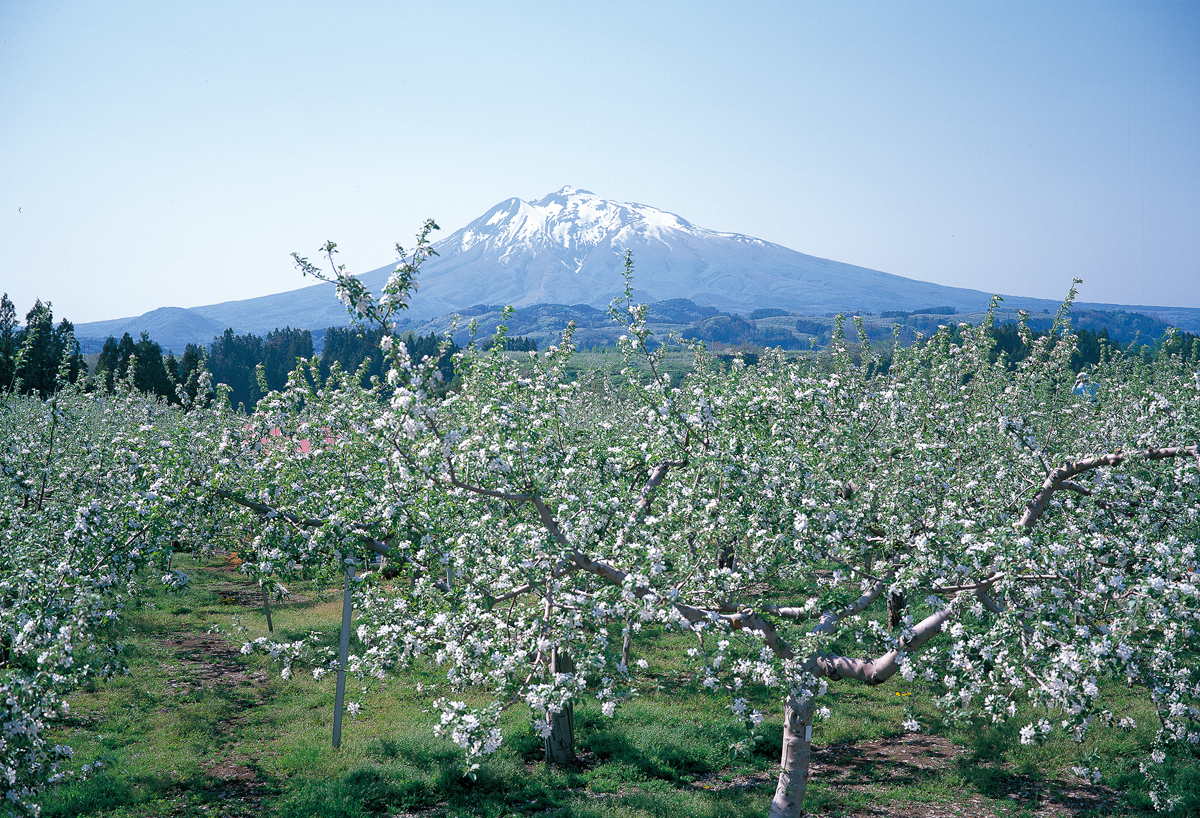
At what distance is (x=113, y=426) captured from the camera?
2211 centimetres

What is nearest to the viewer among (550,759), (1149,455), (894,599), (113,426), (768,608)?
(1149,455)

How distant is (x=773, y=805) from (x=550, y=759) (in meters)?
3.97

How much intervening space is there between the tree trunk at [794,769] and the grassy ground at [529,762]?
3.04 feet

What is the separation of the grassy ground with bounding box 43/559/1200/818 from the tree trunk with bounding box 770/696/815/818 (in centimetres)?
93

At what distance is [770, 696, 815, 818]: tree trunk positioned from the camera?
9797 millimetres

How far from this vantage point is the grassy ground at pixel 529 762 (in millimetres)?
10688

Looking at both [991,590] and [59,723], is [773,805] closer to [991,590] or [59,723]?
[991,590]

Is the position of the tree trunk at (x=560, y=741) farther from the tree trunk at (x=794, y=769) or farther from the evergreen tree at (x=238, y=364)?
the evergreen tree at (x=238, y=364)

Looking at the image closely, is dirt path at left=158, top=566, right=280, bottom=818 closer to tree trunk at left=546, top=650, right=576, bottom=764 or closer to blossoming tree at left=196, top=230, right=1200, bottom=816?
blossoming tree at left=196, top=230, right=1200, bottom=816

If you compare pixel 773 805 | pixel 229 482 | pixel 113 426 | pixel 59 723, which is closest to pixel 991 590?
pixel 773 805

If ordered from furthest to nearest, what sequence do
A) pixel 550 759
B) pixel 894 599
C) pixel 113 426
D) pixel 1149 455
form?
pixel 113 426
pixel 894 599
pixel 550 759
pixel 1149 455

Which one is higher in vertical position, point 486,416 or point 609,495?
point 486,416

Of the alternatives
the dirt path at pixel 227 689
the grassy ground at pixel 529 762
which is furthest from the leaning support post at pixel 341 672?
the dirt path at pixel 227 689

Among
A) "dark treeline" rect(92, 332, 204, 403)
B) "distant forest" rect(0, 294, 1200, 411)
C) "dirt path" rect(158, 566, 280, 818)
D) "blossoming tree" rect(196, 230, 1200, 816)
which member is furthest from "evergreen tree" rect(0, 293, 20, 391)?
"blossoming tree" rect(196, 230, 1200, 816)
